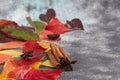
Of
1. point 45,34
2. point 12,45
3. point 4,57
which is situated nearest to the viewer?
point 4,57

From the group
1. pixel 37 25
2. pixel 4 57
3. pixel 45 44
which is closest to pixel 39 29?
pixel 37 25

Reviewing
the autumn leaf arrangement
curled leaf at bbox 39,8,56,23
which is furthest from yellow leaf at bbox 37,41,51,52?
curled leaf at bbox 39,8,56,23

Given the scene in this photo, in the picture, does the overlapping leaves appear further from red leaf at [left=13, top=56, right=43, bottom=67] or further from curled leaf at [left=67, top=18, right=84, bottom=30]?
red leaf at [left=13, top=56, right=43, bottom=67]

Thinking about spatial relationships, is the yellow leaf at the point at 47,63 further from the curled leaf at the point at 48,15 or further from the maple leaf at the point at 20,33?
the curled leaf at the point at 48,15

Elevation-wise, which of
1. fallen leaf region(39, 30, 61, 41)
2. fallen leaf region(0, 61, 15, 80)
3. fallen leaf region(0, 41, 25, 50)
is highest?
fallen leaf region(39, 30, 61, 41)

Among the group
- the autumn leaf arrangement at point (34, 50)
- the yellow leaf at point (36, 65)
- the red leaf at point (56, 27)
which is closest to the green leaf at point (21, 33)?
the autumn leaf arrangement at point (34, 50)

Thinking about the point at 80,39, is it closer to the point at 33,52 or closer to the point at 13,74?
the point at 33,52

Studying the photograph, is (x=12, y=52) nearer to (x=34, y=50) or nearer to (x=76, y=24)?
(x=34, y=50)
